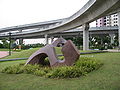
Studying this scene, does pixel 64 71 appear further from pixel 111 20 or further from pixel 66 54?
pixel 111 20

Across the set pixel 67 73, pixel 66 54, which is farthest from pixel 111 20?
pixel 67 73

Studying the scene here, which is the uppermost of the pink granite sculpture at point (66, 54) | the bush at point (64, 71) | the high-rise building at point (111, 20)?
the high-rise building at point (111, 20)

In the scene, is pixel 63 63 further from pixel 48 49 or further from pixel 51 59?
pixel 48 49

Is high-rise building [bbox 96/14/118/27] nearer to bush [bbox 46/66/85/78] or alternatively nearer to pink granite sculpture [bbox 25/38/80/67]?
pink granite sculpture [bbox 25/38/80/67]

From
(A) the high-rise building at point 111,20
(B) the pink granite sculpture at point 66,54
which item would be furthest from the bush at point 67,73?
(A) the high-rise building at point 111,20

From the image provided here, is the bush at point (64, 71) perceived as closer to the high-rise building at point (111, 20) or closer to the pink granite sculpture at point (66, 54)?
the pink granite sculpture at point (66, 54)

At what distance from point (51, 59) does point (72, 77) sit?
2.47 metres

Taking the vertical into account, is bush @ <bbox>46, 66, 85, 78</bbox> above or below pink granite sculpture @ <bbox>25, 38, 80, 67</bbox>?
below

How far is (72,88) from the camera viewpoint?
5938mm

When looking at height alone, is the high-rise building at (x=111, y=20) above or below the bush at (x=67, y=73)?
above

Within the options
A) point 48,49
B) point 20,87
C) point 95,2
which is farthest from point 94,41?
point 20,87

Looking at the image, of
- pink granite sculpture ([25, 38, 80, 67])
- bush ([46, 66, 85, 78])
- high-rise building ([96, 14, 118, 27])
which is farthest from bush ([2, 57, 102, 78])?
high-rise building ([96, 14, 118, 27])

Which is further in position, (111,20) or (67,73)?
(111,20)

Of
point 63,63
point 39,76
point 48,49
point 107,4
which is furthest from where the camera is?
point 107,4
